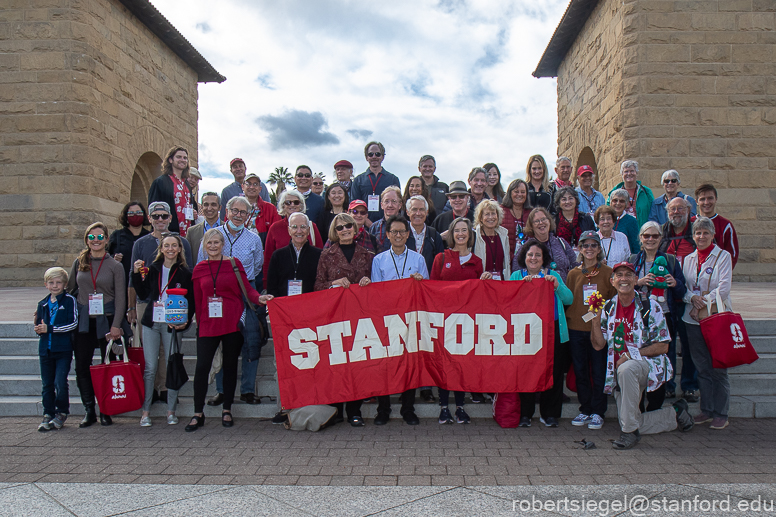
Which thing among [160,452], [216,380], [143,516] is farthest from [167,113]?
[143,516]

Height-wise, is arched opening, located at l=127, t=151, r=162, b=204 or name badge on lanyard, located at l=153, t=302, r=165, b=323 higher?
arched opening, located at l=127, t=151, r=162, b=204

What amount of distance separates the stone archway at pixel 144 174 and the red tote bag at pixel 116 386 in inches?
397

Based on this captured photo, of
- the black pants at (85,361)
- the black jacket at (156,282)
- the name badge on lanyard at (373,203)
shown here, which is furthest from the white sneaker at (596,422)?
the black pants at (85,361)

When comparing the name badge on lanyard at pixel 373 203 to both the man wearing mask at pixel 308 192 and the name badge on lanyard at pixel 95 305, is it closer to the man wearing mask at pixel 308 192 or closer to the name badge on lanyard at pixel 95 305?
the man wearing mask at pixel 308 192

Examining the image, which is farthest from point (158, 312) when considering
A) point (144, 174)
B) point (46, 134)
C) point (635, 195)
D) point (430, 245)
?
point (144, 174)

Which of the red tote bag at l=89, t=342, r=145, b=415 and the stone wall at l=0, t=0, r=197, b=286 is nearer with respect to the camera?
the red tote bag at l=89, t=342, r=145, b=415

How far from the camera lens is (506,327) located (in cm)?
525

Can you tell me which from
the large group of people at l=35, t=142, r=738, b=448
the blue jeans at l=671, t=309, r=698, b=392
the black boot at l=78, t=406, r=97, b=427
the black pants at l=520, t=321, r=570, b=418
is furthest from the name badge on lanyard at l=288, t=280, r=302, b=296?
the blue jeans at l=671, t=309, r=698, b=392

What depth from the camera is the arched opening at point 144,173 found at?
46.1 feet

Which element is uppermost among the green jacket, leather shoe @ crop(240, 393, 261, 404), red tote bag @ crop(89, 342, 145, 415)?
the green jacket

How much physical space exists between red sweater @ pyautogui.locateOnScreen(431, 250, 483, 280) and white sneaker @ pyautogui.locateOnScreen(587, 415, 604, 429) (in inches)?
68.1

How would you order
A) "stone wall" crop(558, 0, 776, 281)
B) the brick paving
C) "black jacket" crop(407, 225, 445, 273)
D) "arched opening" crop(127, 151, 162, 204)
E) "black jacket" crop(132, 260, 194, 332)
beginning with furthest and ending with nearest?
1. "arched opening" crop(127, 151, 162, 204)
2. "stone wall" crop(558, 0, 776, 281)
3. "black jacket" crop(407, 225, 445, 273)
4. "black jacket" crop(132, 260, 194, 332)
5. the brick paving

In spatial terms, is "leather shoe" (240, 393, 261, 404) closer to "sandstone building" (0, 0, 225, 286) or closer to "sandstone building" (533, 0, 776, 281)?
"sandstone building" (0, 0, 225, 286)

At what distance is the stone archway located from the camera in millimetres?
14039
